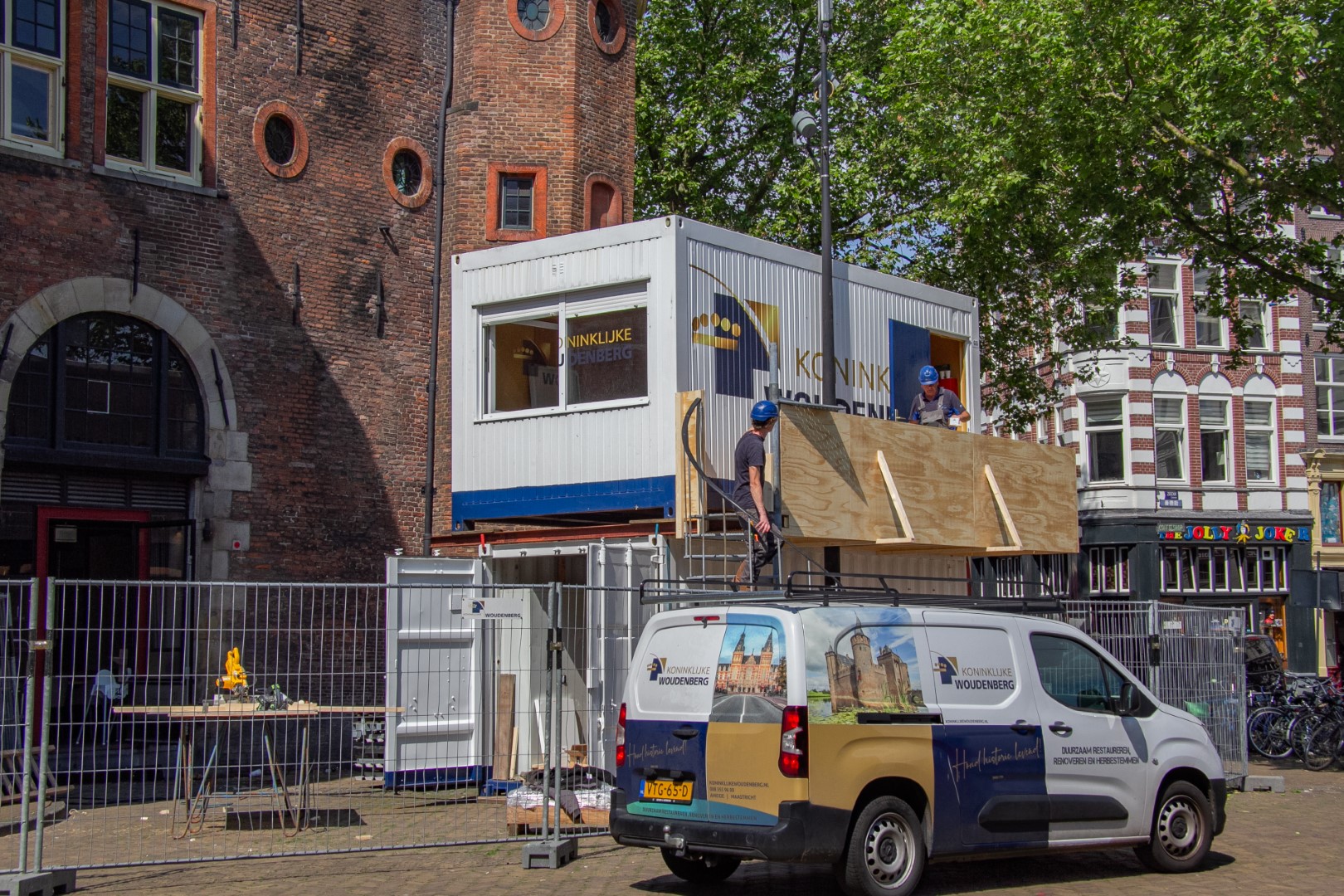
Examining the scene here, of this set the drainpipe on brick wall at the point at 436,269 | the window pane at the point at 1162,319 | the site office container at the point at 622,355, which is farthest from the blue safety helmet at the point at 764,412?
the window pane at the point at 1162,319

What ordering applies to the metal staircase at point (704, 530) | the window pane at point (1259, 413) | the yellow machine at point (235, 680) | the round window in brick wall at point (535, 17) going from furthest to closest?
the window pane at point (1259, 413) → the round window in brick wall at point (535, 17) → the metal staircase at point (704, 530) → the yellow machine at point (235, 680)

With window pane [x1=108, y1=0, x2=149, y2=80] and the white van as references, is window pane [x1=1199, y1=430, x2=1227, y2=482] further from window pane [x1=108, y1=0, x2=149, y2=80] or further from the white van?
window pane [x1=108, y1=0, x2=149, y2=80]

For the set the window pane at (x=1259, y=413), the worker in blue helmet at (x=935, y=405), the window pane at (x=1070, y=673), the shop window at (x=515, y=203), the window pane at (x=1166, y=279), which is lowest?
the window pane at (x=1070, y=673)

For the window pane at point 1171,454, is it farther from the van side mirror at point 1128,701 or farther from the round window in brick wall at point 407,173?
the van side mirror at point 1128,701

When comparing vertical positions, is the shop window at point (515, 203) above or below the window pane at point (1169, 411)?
above

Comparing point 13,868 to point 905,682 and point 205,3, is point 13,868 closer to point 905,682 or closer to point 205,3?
point 905,682

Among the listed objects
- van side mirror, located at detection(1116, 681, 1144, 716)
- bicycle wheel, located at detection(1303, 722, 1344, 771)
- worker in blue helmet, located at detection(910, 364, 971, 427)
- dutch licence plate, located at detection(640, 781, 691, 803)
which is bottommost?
bicycle wheel, located at detection(1303, 722, 1344, 771)

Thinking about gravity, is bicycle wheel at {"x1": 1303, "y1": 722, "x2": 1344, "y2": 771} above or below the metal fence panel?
below

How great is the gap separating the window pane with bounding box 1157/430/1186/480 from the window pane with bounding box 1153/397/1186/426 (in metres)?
0.26

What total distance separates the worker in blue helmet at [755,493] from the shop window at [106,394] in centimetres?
732

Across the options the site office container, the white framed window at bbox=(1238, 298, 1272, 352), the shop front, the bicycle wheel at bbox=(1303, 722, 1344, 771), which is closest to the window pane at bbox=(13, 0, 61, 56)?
the site office container

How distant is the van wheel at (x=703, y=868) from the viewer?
360 inches

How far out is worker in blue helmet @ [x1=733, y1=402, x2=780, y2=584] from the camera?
11.8m

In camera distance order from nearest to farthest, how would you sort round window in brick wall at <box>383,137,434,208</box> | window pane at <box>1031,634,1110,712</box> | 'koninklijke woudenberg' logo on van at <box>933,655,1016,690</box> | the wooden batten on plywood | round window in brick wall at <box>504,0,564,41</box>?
'koninklijke woudenberg' logo on van at <box>933,655,1016,690</box>
window pane at <box>1031,634,1110,712</box>
the wooden batten on plywood
round window in brick wall at <box>383,137,434,208</box>
round window in brick wall at <box>504,0,564,41</box>
